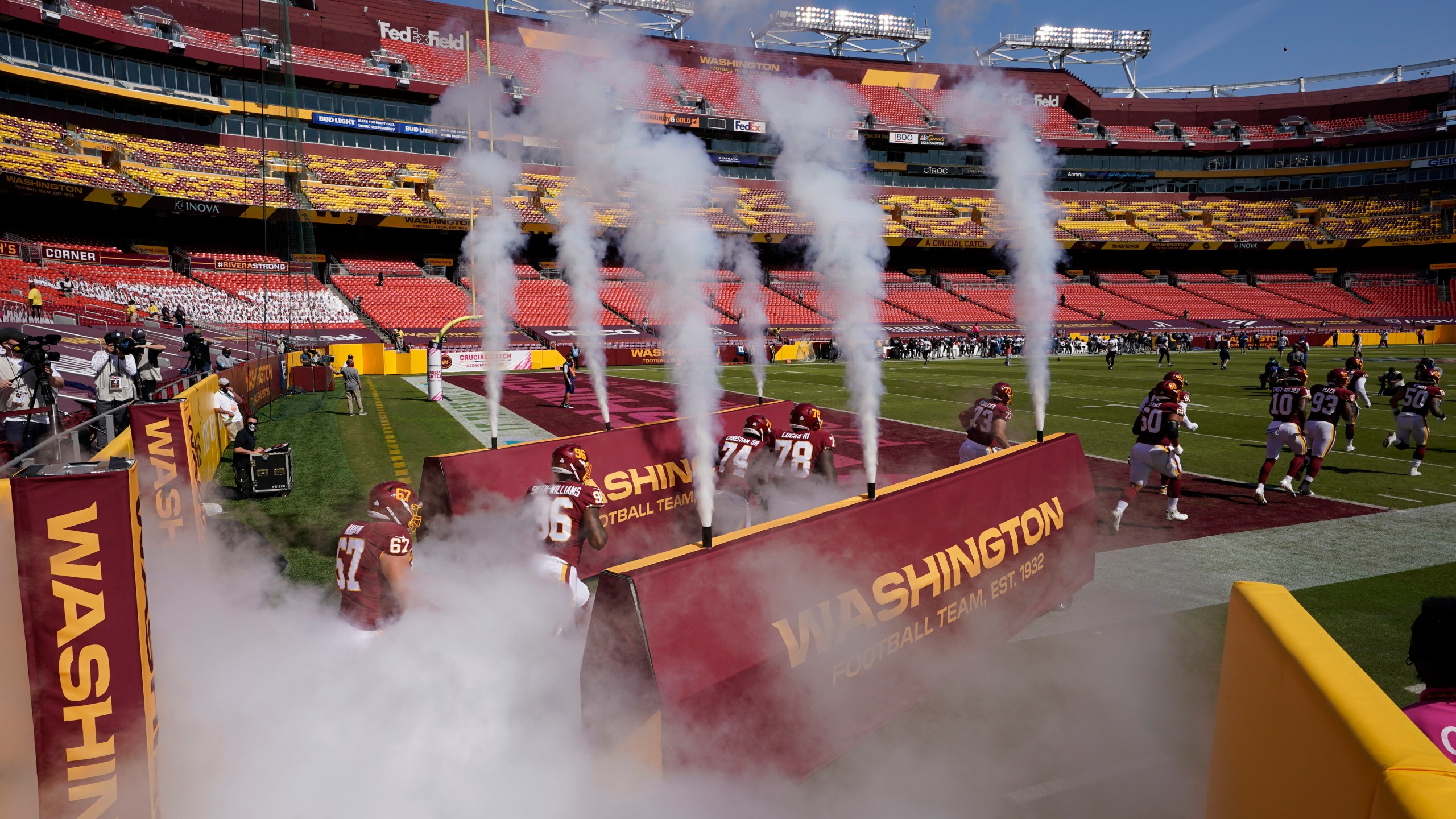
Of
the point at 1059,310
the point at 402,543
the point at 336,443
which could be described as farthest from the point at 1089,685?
the point at 1059,310

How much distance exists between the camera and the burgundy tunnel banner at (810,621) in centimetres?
361

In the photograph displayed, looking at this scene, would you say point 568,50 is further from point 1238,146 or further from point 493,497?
point 1238,146

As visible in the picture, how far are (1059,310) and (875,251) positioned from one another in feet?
178

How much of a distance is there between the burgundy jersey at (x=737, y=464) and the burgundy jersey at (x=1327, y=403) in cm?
867

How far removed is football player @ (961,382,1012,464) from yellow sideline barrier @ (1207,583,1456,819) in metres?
5.42

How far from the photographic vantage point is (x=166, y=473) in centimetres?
766

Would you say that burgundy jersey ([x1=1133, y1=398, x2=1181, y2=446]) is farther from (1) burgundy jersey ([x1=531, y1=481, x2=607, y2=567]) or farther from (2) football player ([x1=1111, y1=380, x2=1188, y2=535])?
(1) burgundy jersey ([x1=531, y1=481, x2=607, y2=567])

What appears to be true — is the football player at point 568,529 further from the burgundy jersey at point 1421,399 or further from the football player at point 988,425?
the burgundy jersey at point 1421,399

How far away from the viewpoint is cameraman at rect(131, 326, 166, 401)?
40.1 ft

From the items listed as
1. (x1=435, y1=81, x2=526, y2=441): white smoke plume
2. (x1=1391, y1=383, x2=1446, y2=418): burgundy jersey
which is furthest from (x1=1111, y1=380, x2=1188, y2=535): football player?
(x1=435, y1=81, x2=526, y2=441): white smoke plume

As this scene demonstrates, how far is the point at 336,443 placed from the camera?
1530 cm

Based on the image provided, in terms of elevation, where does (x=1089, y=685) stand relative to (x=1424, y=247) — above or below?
below

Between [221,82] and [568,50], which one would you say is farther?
[221,82]

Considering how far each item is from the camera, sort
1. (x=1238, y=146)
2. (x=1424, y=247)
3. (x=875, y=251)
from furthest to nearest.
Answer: (x=1238, y=146) → (x=1424, y=247) → (x=875, y=251)
